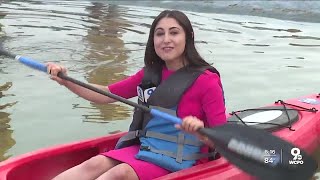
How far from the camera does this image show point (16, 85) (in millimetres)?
5551

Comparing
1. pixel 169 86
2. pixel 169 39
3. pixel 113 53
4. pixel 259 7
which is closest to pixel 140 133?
pixel 169 86

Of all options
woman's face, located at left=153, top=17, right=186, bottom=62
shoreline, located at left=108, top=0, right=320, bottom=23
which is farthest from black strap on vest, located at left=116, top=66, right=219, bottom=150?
shoreline, located at left=108, top=0, right=320, bottom=23

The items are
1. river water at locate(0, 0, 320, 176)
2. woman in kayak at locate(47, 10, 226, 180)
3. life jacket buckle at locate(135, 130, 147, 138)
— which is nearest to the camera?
woman in kayak at locate(47, 10, 226, 180)

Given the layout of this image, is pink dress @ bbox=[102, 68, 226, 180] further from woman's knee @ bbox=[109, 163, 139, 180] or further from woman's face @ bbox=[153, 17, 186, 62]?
woman's face @ bbox=[153, 17, 186, 62]

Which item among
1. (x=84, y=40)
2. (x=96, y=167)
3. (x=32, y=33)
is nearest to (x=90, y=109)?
(x=96, y=167)

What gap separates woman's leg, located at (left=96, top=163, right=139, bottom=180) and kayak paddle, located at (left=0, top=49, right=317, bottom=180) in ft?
1.30

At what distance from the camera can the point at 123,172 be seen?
8.61ft

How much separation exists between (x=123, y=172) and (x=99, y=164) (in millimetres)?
200

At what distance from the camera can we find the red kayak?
111 inches

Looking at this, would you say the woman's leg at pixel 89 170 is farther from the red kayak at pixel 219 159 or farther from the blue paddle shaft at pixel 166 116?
the blue paddle shaft at pixel 166 116

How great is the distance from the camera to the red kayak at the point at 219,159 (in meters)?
2.82

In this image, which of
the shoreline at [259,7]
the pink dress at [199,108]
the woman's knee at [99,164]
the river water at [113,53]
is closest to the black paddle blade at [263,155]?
the pink dress at [199,108]

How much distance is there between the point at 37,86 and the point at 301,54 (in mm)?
4037

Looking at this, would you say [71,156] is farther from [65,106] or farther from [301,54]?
[301,54]
